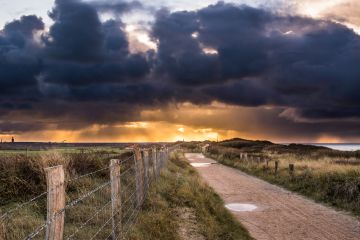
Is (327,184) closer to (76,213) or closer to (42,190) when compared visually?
(42,190)

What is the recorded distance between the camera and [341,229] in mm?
13359

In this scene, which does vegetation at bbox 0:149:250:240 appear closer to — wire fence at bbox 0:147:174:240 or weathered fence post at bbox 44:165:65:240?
wire fence at bbox 0:147:174:240

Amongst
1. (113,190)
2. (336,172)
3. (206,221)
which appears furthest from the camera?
(336,172)

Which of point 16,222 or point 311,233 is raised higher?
point 16,222

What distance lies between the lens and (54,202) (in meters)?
4.41

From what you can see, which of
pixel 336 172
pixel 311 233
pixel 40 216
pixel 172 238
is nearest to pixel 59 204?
pixel 172 238

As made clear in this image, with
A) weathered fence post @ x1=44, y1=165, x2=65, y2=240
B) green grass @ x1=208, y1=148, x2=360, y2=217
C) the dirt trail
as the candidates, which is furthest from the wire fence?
green grass @ x1=208, y1=148, x2=360, y2=217

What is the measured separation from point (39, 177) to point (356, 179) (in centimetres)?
1287

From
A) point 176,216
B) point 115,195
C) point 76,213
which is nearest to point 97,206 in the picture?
point 76,213

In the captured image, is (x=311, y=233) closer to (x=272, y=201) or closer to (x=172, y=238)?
(x=172, y=238)

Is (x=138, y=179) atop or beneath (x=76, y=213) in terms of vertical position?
atop

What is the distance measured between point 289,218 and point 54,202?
12072 millimetres

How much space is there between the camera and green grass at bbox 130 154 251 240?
10.1 meters

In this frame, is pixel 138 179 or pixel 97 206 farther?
pixel 138 179
